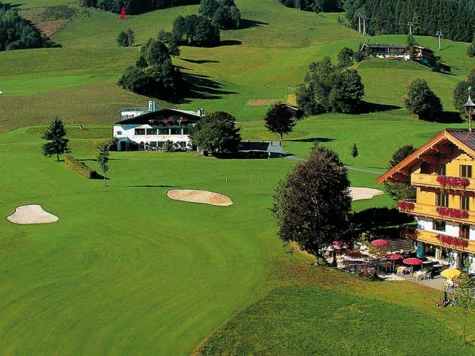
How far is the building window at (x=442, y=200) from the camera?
143 feet

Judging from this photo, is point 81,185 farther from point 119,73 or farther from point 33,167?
point 119,73

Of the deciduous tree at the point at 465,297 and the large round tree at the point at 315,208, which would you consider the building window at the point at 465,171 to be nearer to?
the large round tree at the point at 315,208

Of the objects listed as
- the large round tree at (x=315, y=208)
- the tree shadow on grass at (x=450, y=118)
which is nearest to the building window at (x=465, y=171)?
the large round tree at (x=315, y=208)

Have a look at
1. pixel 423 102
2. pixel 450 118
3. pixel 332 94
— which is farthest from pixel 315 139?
pixel 450 118

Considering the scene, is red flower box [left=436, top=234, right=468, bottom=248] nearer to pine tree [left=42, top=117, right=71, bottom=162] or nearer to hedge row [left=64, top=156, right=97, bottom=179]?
hedge row [left=64, top=156, right=97, bottom=179]

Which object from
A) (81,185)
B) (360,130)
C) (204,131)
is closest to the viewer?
(81,185)

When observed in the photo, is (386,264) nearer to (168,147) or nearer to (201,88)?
(168,147)

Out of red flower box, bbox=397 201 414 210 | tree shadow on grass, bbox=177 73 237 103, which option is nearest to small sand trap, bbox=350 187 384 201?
red flower box, bbox=397 201 414 210

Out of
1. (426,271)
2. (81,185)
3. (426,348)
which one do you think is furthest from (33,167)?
(426,348)

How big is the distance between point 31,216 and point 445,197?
33770 millimetres

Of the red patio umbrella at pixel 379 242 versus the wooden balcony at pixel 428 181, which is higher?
the wooden balcony at pixel 428 181

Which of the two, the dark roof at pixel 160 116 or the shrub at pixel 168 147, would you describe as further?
the dark roof at pixel 160 116

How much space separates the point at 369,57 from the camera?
18725cm

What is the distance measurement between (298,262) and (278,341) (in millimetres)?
13306
